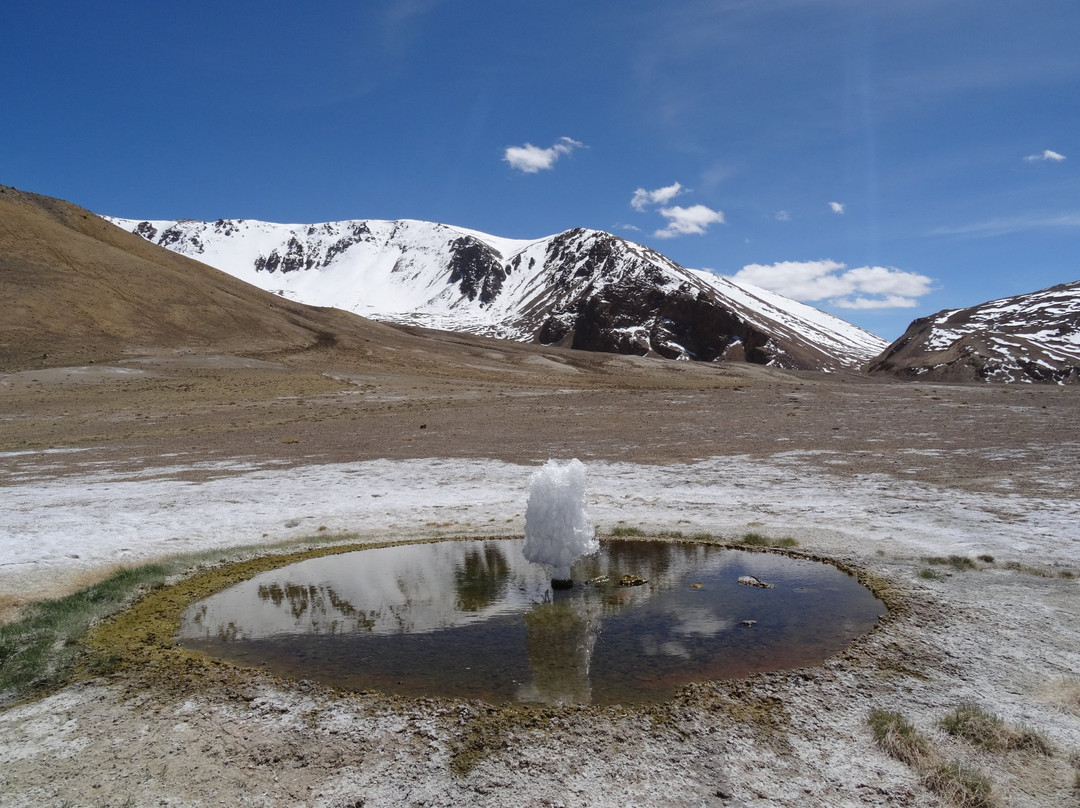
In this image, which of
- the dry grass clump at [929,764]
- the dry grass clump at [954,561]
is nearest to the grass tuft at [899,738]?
the dry grass clump at [929,764]

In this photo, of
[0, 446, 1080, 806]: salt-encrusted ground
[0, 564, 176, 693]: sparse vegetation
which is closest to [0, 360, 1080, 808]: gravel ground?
[0, 446, 1080, 806]: salt-encrusted ground

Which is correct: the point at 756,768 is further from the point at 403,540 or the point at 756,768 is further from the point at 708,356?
the point at 708,356

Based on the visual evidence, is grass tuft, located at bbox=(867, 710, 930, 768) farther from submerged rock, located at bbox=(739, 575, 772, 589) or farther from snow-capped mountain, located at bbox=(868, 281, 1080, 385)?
snow-capped mountain, located at bbox=(868, 281, 1080, 385)

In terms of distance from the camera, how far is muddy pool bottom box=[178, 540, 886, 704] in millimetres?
8953

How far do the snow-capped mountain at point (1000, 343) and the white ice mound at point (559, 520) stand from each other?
5465 inches

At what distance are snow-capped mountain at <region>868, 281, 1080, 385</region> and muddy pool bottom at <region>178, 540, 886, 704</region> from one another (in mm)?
137776

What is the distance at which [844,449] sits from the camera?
27781mm

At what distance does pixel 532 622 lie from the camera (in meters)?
10.9

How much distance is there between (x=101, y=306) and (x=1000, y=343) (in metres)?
155

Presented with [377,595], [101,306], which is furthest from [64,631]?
[101,306]

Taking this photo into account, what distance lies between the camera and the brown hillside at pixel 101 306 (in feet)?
231

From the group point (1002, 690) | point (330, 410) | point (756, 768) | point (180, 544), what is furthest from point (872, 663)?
point (330, 410)

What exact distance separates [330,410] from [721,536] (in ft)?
118

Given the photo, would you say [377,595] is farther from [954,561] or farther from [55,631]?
[954,561]
